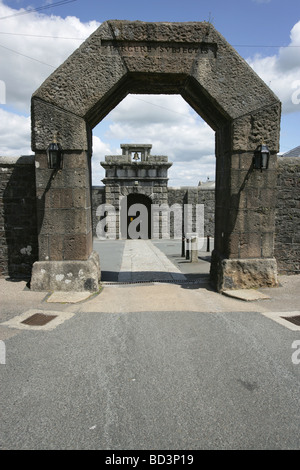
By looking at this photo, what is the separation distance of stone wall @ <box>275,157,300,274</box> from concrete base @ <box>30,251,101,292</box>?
385 cm

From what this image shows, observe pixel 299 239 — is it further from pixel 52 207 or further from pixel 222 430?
pixel 222 430

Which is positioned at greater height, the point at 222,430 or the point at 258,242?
the point at 258,242

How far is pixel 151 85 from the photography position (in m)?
6.27

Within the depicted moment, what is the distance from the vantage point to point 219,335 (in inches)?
154

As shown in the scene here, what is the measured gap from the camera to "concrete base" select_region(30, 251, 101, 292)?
584 centimetres

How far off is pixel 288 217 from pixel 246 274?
1.74m

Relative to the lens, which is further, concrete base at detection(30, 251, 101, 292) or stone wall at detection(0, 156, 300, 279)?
stone wall at detection(0, 156, 300, 279)

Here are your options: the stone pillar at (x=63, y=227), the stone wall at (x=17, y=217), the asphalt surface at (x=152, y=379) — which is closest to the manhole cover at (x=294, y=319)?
the asphalt surface at (x=152, y=379)

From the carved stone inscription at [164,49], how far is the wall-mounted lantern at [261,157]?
178 centimetres

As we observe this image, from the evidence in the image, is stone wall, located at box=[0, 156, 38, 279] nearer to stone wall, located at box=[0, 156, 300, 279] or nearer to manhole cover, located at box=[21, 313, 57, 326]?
stone wall, located at box=[0, 156, 300, 279]

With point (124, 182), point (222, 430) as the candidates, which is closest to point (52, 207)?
point (222, 430)

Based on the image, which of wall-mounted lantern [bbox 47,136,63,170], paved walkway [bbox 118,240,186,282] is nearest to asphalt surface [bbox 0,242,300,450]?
wall-mounted lantern [bbox 47,136,63,170]

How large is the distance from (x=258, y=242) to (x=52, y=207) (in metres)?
3.73

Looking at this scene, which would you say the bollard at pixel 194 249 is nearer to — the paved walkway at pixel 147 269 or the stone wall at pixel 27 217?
the paved walkway at pixel 147 269
